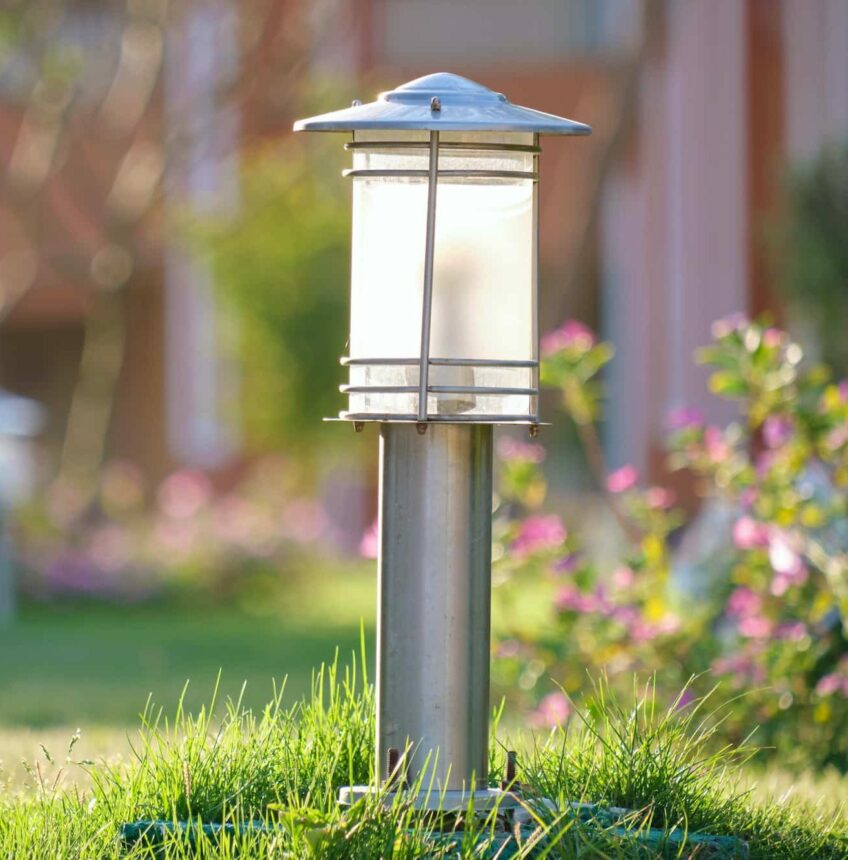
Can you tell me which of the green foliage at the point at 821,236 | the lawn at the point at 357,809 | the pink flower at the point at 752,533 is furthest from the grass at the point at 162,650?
the green foliage at the point at 821,236

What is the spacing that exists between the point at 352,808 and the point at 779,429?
2507 mm

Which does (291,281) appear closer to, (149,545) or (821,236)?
(149,545)

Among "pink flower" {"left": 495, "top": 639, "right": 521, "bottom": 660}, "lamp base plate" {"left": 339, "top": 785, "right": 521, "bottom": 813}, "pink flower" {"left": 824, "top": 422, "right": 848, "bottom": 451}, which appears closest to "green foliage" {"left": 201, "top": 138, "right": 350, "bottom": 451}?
"pink flower" {"left": 495, "top": 639, "right": 521, "bottom": 660}

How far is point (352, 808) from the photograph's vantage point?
2729mm

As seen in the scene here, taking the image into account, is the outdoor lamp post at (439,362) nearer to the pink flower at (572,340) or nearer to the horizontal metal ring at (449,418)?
the horizontal metal ring at (449,418)

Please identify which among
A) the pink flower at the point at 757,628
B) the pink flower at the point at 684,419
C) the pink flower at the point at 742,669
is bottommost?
the pink flower at the point at 742,669

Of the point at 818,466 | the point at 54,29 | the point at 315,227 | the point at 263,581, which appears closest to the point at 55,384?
the point at 315,227

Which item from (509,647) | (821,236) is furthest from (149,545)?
(509,647)

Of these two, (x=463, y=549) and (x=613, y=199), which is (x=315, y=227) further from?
(x=463, y=549)

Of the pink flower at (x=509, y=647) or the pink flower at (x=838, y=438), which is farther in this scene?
the pink flower at (x=509, y=647)

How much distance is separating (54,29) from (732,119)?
19.8 feet

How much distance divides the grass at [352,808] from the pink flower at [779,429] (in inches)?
58.6

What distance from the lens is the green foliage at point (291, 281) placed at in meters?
15.2

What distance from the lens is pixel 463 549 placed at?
117 inches
